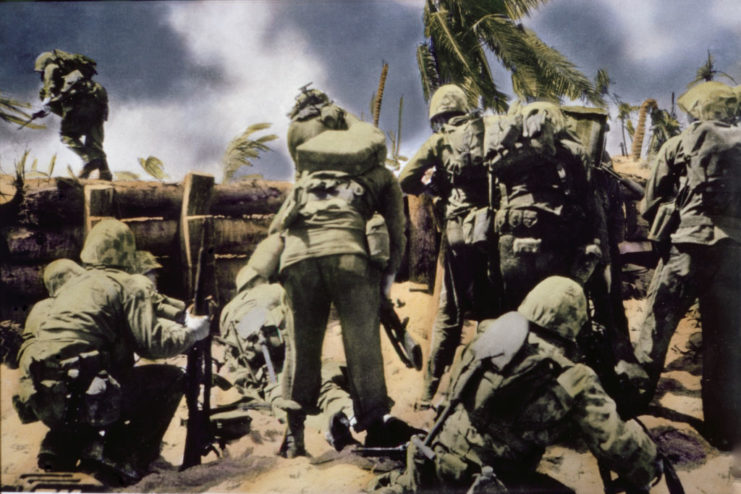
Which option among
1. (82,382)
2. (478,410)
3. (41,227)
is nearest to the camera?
(478,410)

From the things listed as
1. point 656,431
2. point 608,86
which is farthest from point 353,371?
point 608,86

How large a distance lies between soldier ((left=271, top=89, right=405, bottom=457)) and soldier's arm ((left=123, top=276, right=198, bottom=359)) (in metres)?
0.69

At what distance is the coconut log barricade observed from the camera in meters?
3.76

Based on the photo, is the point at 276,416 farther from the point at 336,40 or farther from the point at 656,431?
the point at 336,40

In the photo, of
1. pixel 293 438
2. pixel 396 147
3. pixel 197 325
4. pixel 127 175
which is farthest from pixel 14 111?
pixel 293 438

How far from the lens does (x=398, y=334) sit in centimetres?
340

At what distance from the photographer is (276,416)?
357 cm

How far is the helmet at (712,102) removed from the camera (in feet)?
11.6

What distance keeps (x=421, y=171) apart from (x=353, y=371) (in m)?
1.55

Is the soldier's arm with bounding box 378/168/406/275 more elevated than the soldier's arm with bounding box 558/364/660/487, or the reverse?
the soldier's arm with bounding box 378/168/406/275

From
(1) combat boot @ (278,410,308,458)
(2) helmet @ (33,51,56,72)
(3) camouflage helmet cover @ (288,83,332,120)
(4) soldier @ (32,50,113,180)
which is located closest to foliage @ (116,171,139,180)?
(4) soldier @ (32,50,113,180)

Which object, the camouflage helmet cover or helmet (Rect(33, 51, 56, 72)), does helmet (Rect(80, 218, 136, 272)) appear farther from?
the camouflage helmet cover

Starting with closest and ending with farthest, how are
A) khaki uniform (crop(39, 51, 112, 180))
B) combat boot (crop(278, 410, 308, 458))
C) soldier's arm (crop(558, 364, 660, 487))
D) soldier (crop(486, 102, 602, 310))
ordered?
soldier's arm (crop(558, 364, 660, 487)) → combat boot (crop(278, 410, 308, 458)) → soldier (crop(486, 102, 602, 310)) → khaki uniform (crop(39, 51, 112, 180))

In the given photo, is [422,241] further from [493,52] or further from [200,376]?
[200,376]
